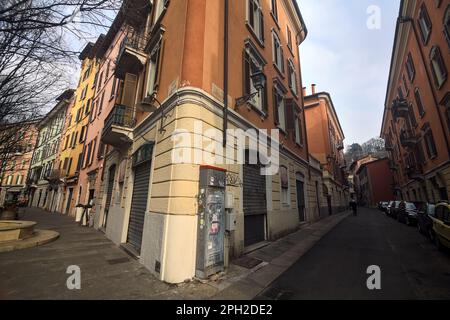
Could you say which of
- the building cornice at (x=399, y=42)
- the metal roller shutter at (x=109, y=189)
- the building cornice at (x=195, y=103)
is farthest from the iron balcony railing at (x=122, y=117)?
the building cornice at (x=399, y=42)

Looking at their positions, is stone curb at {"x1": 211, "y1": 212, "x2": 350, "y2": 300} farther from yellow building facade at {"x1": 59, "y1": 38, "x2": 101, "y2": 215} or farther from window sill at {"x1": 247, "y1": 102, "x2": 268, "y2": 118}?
yellow building facade at {"x1": 59, "y1": 38, "x2": 101, "y2": 215}

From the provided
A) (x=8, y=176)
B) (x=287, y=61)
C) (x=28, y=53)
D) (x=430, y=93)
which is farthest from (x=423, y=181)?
(x=8, y=176)

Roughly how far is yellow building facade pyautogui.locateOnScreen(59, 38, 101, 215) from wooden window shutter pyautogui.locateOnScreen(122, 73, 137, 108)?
1157 centimetres

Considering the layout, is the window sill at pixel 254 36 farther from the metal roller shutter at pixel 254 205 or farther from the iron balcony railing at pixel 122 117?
the iron balcony railing at pixel 122 117

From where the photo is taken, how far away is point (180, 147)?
16.9ft

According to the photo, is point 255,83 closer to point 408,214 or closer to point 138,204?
point 138,204

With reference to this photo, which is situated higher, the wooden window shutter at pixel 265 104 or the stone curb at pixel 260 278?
the wooden window shutter at pixel 265 104

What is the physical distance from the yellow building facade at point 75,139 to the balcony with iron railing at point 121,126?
11258 millimetres

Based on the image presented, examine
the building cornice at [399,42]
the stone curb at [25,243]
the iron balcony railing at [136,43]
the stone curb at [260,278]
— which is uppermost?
the building cornice at [399,42]

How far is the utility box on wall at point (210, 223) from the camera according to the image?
4.68 meters

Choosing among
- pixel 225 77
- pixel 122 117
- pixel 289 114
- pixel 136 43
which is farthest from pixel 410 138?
pixel 122 117

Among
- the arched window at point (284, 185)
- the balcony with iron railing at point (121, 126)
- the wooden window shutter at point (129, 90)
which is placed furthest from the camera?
the arched window at point (284, 185)

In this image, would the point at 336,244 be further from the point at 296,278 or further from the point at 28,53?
the point at 28,53

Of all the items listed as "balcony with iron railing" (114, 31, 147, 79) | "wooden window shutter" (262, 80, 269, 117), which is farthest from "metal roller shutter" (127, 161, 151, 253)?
"wooden window shutter" (262, 80, 269, 117)
